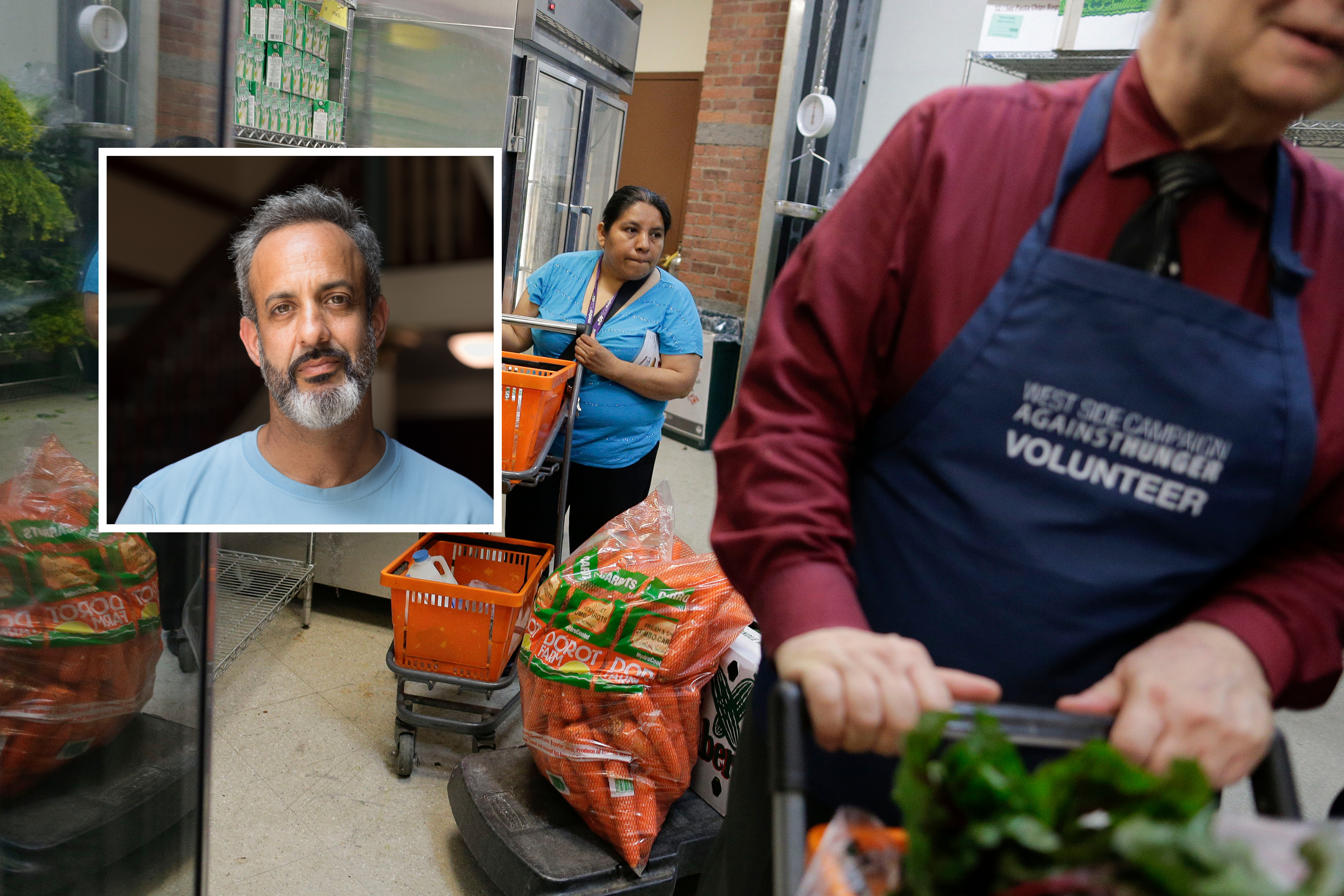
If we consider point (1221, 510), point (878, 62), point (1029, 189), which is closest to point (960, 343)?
point (1029, 189)

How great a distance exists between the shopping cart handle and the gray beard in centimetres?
49

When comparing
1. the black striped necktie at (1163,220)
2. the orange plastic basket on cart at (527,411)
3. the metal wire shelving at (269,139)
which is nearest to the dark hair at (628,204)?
the orange plastic basket on cart at (527,411)

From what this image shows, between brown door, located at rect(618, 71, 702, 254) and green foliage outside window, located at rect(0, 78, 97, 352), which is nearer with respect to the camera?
green foliage outside window, located at rect(0, 78, 97, 352)

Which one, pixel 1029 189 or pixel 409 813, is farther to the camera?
pixel 409 813

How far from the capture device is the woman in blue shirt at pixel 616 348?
117 inches

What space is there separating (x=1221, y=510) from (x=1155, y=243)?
253mm

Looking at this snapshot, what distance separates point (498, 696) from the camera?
281 cm

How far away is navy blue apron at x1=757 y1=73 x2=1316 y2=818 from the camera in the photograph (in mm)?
807

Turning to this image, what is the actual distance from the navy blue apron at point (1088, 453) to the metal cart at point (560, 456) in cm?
177

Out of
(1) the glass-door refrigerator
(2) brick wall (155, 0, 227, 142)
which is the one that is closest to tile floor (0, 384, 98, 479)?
(2) brick wall (155, 0, 227, 142)

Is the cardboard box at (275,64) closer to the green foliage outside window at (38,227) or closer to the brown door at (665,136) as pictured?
the green foliage outside window at (38,227)

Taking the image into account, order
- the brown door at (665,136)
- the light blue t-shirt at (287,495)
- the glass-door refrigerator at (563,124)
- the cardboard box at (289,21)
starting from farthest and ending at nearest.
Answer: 1. the brown door at (665,136)
2. the glass-door refrigerator at (563,124)
3. the cardboard box at (289,21)
4. the light blue t-shirt at (287,495)

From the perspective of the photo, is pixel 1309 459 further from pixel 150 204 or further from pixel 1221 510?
pixel 150 204

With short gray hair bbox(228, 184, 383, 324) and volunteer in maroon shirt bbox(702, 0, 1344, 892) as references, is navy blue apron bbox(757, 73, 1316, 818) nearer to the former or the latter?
volunteer in maroon shirt bbox(702, 0, 1344, 892)
